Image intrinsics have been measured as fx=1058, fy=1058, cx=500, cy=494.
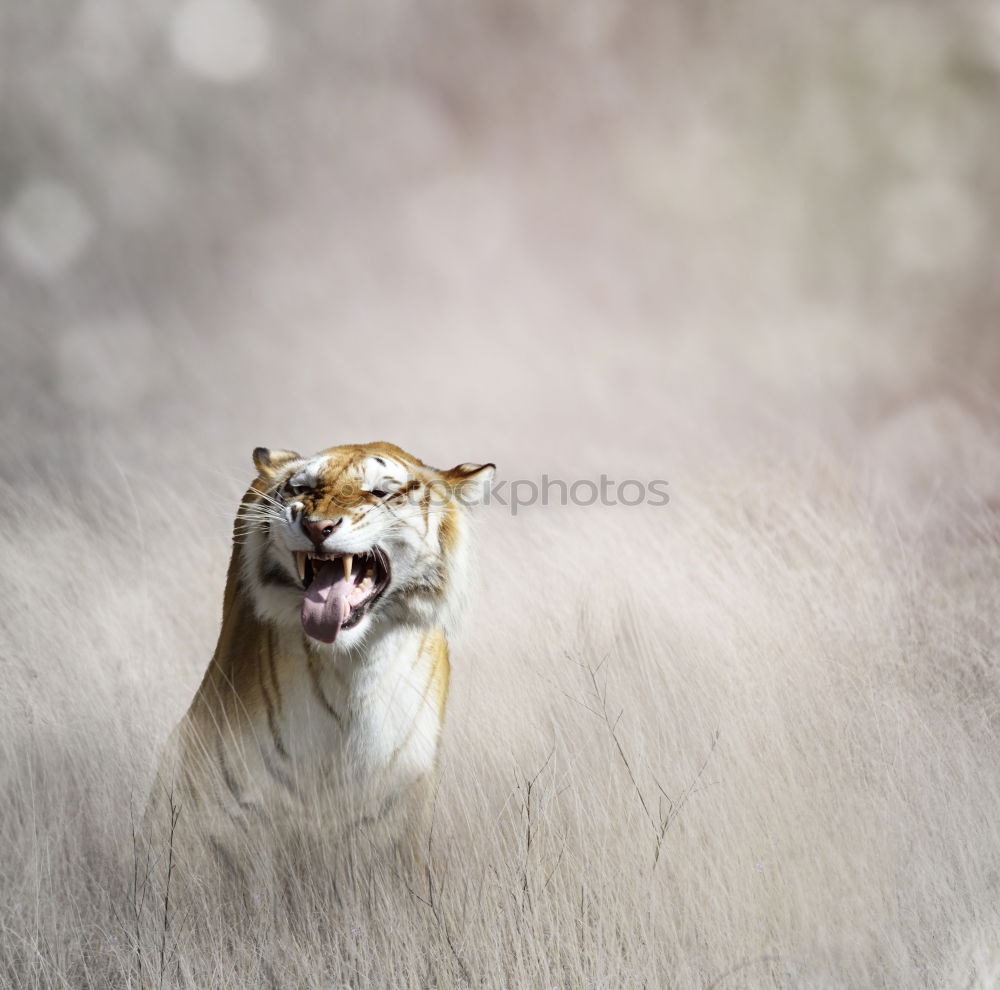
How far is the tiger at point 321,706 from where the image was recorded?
286cm

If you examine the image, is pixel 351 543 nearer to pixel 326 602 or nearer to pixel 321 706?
pixel 326 602

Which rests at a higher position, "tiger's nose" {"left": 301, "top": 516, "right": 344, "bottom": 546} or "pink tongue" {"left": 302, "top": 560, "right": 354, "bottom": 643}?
"tiger's nose" {"left": 301, "top": 516, "right": 344, "bottom": 546}

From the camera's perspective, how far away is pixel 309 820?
9.46 ft

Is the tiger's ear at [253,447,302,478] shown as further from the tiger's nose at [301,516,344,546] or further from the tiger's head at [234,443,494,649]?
the tiger's nose at [301,516,344,546]

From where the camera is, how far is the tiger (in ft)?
9.38

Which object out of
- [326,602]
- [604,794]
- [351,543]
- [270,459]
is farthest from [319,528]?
[604,794]

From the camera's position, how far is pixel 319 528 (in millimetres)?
2719

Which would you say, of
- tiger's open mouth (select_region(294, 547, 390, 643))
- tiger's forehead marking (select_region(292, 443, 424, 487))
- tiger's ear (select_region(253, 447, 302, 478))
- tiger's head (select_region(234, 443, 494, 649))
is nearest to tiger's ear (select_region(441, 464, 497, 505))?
tiger's head (select_region(234, 443, 494, 649))

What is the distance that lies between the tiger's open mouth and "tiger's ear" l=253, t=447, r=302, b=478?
340 millimetres

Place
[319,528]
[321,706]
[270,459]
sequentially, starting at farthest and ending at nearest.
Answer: [270,459], [321,706], [319,528]

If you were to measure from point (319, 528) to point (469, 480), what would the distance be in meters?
0.54

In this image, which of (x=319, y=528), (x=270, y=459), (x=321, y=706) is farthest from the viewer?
(x=270, y=459)

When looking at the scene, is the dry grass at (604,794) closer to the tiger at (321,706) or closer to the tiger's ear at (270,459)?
the tiger at (321,706)

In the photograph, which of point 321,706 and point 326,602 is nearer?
point 326,602
